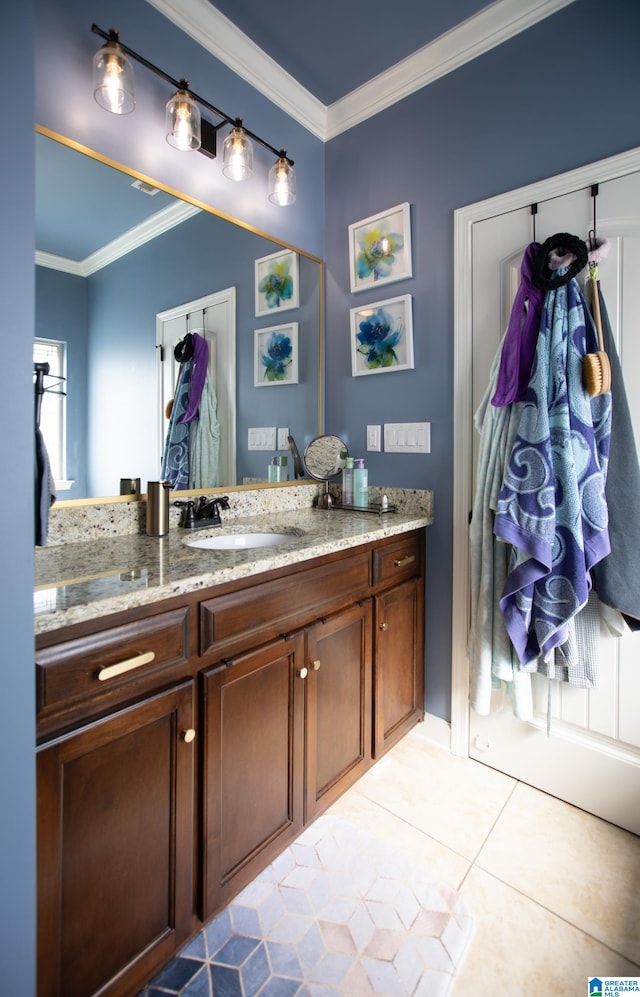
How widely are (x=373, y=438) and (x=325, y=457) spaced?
265 mm

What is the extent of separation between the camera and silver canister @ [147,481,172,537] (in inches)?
59.3

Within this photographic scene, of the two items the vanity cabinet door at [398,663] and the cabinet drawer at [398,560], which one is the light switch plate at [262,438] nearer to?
the cabinet drawer at [398,560]

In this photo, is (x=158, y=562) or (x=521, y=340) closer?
(x=158, y=562)

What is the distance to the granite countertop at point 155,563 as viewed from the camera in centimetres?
88

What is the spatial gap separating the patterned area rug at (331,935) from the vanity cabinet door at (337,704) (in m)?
0.18

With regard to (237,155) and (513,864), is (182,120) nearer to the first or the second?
(237,155)

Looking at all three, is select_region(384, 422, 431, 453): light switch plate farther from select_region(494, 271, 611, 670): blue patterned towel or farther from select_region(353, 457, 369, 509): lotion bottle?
select_region(494, 271, 611, 670): blue patterned towel

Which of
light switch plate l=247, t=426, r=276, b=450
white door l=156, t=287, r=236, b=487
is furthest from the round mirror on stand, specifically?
white door l=156, t=287, r=236, b=487

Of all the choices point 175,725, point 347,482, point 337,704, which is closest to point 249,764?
point 175,725

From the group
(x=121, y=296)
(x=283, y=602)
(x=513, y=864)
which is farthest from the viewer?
(x=121, y=296)

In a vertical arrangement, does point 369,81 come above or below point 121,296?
above

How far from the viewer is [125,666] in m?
0.91

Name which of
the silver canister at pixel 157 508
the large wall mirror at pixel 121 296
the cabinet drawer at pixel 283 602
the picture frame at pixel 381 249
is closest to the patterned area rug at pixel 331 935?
the cabinet drawer at pixel 283 602

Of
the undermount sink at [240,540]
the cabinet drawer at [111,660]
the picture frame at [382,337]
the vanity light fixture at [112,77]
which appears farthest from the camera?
the picture frame at [382,337]
